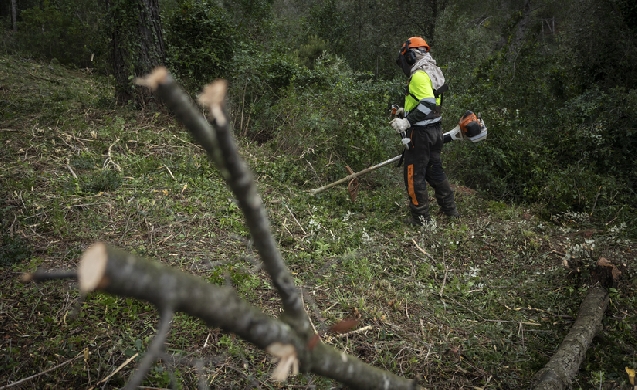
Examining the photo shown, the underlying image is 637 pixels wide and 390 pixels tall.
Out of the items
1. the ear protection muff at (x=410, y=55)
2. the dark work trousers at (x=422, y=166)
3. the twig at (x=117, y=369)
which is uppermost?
the ear protection muff at (x=410, y=55)

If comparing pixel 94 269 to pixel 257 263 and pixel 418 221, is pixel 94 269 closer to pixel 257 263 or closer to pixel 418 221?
pixel 257 263

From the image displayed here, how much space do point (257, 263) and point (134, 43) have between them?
584cm

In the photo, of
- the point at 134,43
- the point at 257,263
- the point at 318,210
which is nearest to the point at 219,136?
the point at 257,263

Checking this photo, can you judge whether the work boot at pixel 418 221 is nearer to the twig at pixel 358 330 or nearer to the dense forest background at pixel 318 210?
the dense forest background at pixel 318 210

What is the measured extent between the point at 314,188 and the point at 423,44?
2409 millimetres

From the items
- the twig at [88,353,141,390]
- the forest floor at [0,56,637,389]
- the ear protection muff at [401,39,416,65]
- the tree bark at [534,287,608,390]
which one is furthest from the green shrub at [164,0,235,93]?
the tree bark at [534,287,608,390]

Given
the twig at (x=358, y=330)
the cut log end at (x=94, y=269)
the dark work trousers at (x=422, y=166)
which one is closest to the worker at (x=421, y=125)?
the dark work trousers at (x=422, y=166)

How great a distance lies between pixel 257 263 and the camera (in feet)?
5.27

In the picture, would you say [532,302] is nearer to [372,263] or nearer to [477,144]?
[372,263]

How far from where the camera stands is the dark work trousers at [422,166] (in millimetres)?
5262

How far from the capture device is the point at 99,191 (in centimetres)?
464

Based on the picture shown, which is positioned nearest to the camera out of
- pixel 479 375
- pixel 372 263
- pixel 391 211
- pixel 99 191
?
pixel 479 375

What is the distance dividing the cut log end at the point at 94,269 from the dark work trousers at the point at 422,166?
15.6 ft

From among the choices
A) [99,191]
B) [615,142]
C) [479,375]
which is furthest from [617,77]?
[99,191]
